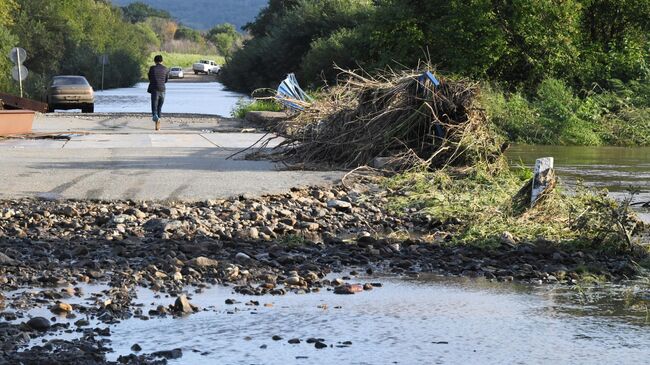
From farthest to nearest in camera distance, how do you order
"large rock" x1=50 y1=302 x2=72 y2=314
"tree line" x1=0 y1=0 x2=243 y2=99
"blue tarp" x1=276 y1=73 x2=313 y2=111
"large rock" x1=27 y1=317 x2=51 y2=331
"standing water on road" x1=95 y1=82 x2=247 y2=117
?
"tree line" x1=0 y1=0 x2=243 y2=99 → "standing water on road" x1=95 y1=82 x2=247 y2=117 → "blue tarp" x1=276 y1=73 x2=313 y2=111 → "large rock" x1=50 y1=302 x2=72 y2=314 → "large rock" x1=27 y1=317 x2=51 y2=331

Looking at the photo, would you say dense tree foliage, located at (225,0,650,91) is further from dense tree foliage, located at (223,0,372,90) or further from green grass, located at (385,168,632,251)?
green grass, located at (385,168,632,251)

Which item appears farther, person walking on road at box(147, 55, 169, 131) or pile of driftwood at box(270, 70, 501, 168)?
person walking on road at box(147, 55, 169, 131)

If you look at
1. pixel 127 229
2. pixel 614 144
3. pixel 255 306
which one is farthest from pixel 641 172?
pixel 255 306

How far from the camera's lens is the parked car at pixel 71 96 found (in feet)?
148

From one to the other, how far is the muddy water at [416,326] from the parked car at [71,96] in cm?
3740

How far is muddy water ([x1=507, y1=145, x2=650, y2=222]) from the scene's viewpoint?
16781mm

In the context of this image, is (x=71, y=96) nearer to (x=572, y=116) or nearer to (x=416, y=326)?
(x=572, y=116)

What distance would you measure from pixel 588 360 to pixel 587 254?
3.61m

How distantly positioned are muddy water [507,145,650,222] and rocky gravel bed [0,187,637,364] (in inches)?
133

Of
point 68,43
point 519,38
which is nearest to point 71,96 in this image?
point 519,38

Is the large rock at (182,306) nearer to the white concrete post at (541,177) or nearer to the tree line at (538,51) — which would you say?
the white concrete post at (541,177)

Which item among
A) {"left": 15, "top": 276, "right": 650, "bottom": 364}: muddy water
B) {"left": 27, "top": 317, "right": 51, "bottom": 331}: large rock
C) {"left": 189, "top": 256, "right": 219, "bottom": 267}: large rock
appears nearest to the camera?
{"left": 15, "top": 276, "right": 650, "bottom": 364}: muddy water

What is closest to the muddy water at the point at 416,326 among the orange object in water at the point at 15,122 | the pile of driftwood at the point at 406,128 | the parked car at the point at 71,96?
the pile of driftwood at the point at 406,128

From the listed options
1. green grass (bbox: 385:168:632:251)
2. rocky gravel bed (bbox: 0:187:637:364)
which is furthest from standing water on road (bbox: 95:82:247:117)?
rocky gravel bed (bbox: 0:187:637:364)
